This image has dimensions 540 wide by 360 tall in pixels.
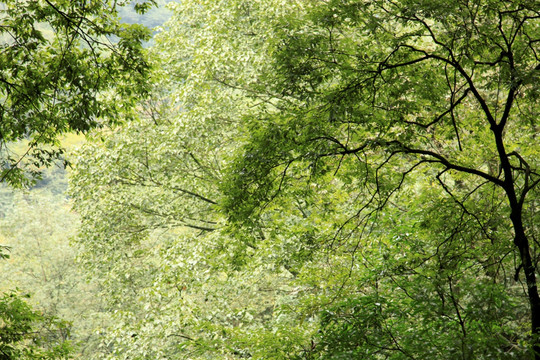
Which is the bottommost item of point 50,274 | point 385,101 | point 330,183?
point 385,101

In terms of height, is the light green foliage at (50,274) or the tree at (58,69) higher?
the light green foliage at (50,274)

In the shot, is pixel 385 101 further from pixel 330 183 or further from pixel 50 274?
pixel 50 274

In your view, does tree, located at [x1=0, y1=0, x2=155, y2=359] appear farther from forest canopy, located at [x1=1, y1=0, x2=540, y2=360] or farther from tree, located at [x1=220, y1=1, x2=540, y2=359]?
tree, located at [x1=220, y1=1, x2=540, y2=359]

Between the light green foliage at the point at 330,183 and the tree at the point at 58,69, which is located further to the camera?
the tree at the point at 58,69

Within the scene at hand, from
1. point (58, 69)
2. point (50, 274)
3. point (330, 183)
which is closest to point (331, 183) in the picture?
Answer: point (330, 183)

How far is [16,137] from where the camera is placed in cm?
619

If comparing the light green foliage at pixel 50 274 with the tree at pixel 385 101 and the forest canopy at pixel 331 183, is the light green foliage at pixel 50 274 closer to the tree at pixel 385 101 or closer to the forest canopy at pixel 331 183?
the forest canopy at pixel 331 183

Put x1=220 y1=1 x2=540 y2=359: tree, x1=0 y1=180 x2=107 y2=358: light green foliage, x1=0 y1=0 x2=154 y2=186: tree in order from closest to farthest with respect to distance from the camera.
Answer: x1=220 y1=1 x2=540 y2=359: tree → x1=0 y1=0 x2=154 y2=186: tree → x1=0 y1=180 x2=107 y2=358: light green foliage

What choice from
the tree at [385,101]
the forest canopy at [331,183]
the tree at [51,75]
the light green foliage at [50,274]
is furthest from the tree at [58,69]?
the light green foliage at [50,274]

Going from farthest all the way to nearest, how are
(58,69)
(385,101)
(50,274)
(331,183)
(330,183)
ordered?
(50,274) < (331,183) < (330,183) < (58,69) < (385,101)

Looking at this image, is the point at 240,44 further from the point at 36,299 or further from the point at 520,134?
the point at 36,299

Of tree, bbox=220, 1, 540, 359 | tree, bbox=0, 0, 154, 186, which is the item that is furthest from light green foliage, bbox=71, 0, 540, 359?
tree, bbox=0, 0, 154, 186

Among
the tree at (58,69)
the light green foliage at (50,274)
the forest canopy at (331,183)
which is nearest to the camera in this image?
the forest canopy at (331,183)

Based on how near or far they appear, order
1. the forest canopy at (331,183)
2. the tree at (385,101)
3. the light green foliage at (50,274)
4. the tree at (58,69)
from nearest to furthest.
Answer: the tree at (385,101), the forest canopy at (331,183), the tree at (58,69), the light green foliage at (50,274)
